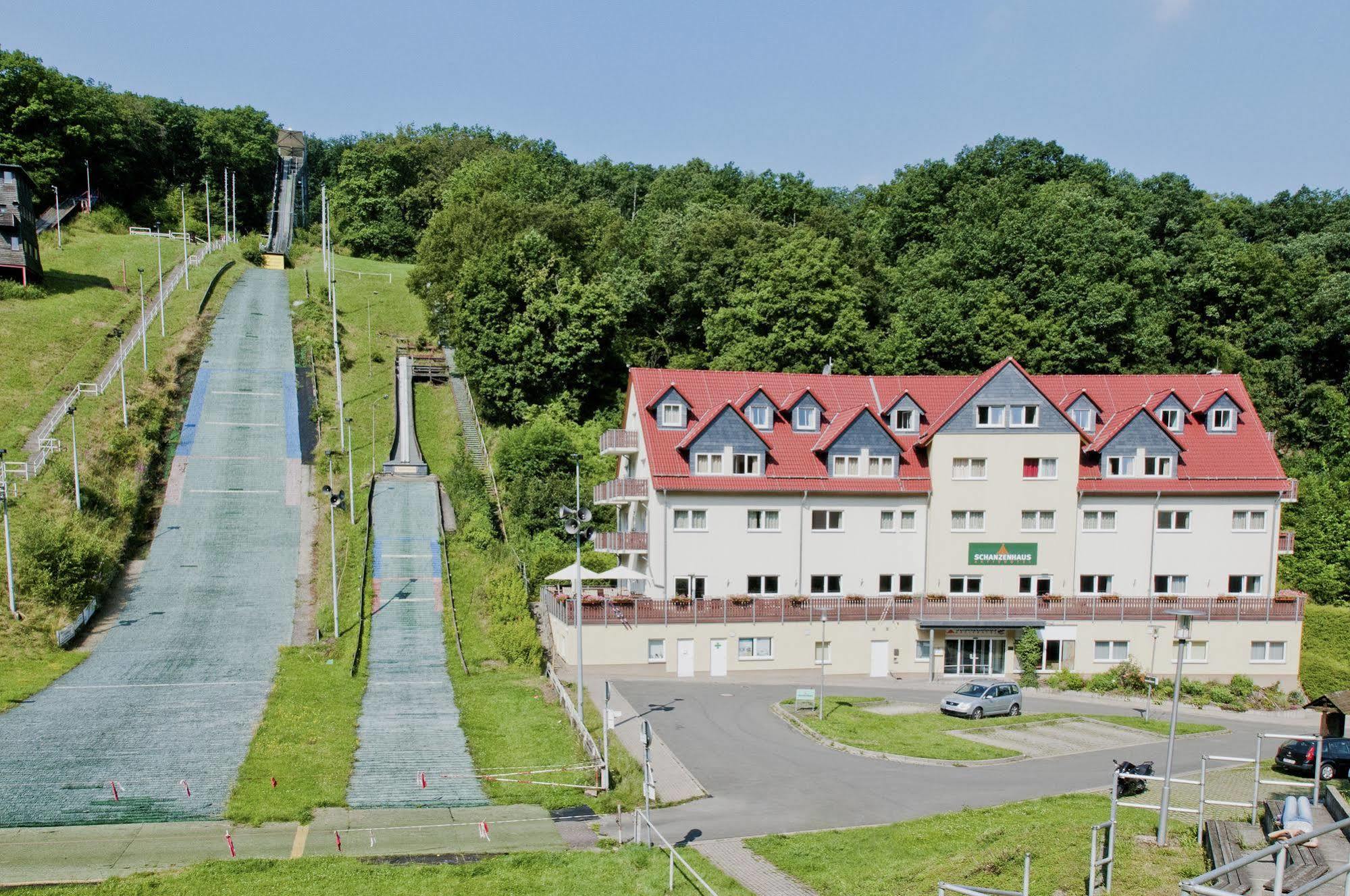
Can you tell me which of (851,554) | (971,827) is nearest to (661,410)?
(851,554)

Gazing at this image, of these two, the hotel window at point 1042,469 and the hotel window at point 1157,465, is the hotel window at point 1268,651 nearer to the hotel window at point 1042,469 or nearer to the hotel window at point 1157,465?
the hotel window at point 1157,465

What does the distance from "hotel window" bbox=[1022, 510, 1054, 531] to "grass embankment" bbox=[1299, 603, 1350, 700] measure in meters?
11.8

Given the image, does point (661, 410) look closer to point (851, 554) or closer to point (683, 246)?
point (851, 554)

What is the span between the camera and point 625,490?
47.6m

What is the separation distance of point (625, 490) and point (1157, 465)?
2387cm

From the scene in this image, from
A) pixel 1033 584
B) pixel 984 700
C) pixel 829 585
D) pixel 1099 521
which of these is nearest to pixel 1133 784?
pixel 984 700

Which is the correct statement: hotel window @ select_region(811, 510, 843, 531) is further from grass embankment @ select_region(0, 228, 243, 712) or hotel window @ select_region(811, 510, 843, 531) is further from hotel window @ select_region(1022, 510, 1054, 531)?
grass embankment @ select_region(0, 228, 243, 712)

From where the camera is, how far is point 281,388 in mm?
71250

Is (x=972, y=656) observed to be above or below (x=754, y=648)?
below

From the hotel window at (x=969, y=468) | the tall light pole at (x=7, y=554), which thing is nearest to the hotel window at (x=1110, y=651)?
the hotel window at (x=969, y=468)

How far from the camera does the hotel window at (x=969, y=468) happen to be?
46.9 meters

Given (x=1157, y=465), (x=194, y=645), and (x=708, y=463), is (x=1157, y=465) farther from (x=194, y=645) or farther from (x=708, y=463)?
(x=194, y=645)

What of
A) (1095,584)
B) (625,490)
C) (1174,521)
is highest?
(625,490)

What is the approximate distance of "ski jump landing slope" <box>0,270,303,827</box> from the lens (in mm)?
26469
